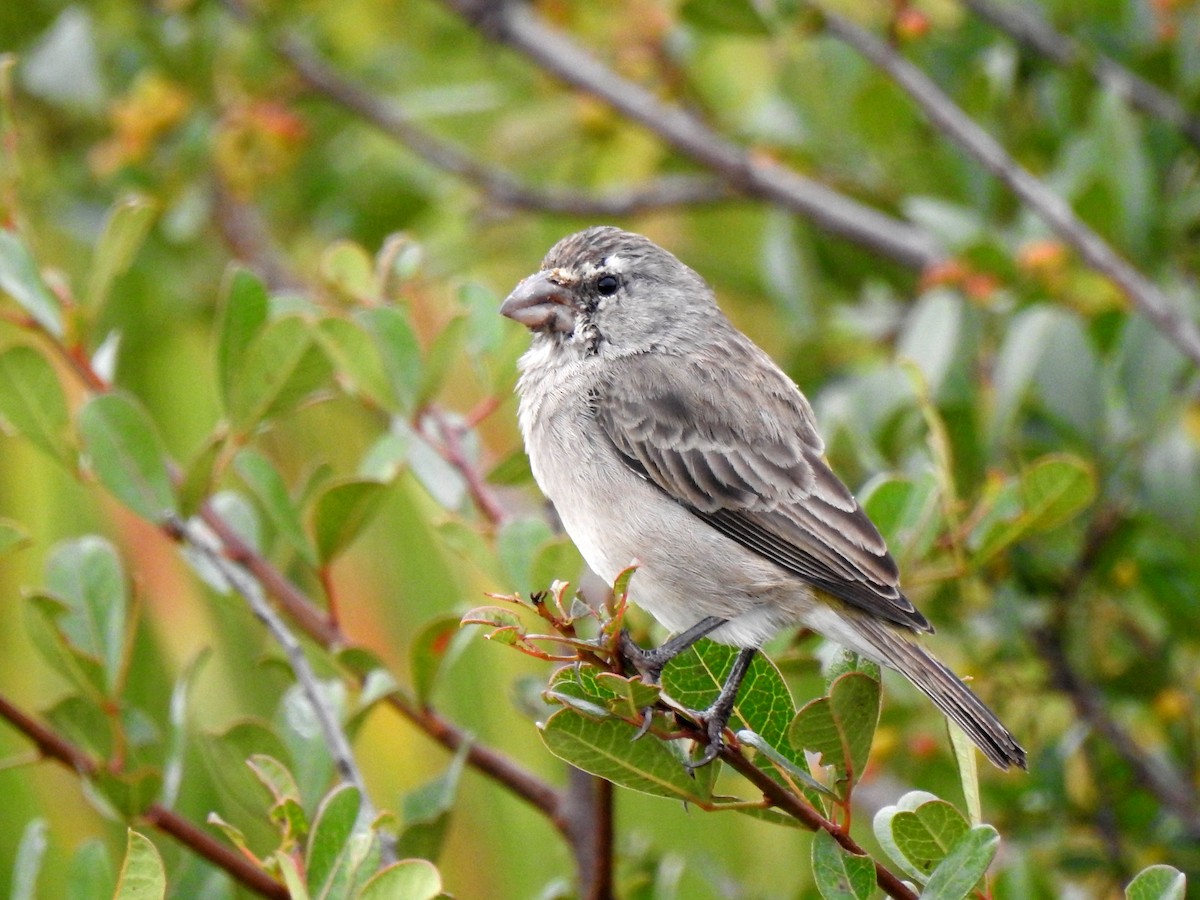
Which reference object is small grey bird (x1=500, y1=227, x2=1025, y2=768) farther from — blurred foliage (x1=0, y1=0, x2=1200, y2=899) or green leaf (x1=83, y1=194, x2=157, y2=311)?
green leaf (x1=83, y1=194, x2=157, y2=311)

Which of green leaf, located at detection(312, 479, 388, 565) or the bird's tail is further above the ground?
green leaf, located at detection(312, 479, 388, 565)

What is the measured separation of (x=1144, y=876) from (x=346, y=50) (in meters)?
4.76

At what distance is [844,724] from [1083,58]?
8.74 ft

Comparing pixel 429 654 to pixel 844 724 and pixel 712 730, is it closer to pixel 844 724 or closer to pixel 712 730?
pixel 712 730

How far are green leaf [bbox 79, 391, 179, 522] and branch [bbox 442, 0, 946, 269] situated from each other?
223 centimetres

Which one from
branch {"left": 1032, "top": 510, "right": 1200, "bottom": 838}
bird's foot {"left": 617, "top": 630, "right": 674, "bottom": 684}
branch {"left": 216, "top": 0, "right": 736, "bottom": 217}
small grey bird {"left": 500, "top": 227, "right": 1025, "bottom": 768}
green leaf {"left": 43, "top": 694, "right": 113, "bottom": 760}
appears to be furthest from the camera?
branch {"left": 216, "top": 0, "right": 736, "bottom": 217}

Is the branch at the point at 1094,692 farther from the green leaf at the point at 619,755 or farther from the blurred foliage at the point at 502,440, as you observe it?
the green leaf at the point at 619,755

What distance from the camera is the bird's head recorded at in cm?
342

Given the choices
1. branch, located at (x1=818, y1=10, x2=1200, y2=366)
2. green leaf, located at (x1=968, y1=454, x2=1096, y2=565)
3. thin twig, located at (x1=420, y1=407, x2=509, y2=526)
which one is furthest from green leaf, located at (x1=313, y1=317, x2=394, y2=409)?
branch, located at (x1=818, y1=10, x2=1200, y2=366)

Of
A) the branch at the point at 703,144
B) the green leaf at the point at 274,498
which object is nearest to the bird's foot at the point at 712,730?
the green leaf at the point at 274,498

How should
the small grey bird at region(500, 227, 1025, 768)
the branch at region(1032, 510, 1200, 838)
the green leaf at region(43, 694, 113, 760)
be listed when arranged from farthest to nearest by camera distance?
1. the branch at region(1032, 510, 1200, 838)
2. the small grey bird at region(500, 227, 1025, 768)
3. the green leaf at region(43, 694, 113, 760)

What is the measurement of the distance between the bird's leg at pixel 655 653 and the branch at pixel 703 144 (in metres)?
1.73

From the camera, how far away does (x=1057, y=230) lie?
3.55 metres

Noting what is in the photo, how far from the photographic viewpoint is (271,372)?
288cm
